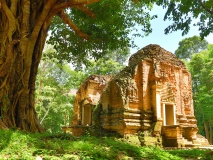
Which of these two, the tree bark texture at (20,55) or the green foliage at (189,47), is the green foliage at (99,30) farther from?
the green foliage at (189,47)

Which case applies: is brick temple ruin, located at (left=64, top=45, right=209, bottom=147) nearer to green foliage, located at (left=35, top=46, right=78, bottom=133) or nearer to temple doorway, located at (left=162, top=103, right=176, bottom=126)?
temple doorway, located at (left=162, top=103, right=176, bottom=126)

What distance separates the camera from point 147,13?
1068cm

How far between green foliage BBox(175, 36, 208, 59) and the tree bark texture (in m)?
26.0

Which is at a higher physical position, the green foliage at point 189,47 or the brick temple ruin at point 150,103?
the green foliage at point 189,47

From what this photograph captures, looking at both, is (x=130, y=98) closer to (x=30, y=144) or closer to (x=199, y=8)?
(x=199, y=8)

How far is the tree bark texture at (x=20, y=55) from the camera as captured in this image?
6061 mm

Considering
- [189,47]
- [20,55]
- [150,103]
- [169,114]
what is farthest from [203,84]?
[20,55]

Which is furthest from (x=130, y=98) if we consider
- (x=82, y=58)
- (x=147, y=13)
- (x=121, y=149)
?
(x=121, y=149)

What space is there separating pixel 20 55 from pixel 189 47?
27.7m

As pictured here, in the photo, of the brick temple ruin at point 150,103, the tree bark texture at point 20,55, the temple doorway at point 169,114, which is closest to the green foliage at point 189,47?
the brick temple ruin at point 150,103

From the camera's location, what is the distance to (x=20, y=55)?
20.8 ft

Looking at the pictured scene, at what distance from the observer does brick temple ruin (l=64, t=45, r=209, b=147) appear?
11.0 meters

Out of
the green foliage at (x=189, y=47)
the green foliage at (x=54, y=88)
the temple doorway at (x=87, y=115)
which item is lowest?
the temple doorway at (x=87, y=115)

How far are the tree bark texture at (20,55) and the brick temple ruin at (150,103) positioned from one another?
5.20 metres
